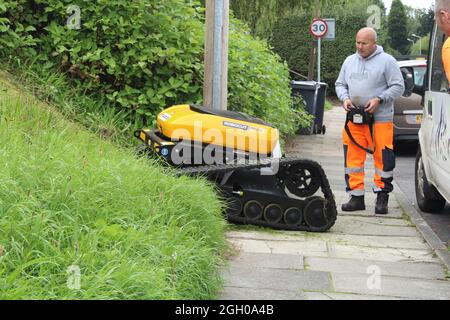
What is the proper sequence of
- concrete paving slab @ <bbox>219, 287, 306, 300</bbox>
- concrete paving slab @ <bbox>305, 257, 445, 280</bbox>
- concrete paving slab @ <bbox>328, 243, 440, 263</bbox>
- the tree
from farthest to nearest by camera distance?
the tree
concrete paving slab @ <bbox>328, 243, 440, 263</bbox>
concrete paving slab @ <bbox>305, 257, 445, 280</bbox>
concrete paving slab @ <bbox>219, 287, 306, 300</bbox>

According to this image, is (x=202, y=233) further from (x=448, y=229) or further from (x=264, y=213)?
(x=448, y=229)

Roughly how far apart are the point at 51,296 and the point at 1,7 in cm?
499

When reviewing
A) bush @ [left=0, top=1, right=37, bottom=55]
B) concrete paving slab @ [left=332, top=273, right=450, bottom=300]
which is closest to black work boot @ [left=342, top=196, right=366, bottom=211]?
concrete paving slab @ [left=332, top=273, right=450, bottom=300]

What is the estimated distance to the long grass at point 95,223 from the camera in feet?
11.9

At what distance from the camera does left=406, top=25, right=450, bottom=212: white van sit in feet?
21.0

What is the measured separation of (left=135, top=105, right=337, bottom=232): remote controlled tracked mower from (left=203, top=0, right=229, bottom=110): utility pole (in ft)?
4.26

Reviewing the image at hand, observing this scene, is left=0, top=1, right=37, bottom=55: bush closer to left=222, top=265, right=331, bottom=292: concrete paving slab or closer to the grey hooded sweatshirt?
the grey hooded sweatshirt

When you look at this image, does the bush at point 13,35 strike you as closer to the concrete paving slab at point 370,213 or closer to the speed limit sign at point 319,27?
the concrete paving slab at point 370,213

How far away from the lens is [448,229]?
7.32 meters

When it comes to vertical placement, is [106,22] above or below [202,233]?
above

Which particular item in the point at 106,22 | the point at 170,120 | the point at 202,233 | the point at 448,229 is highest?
the point at 106,22
